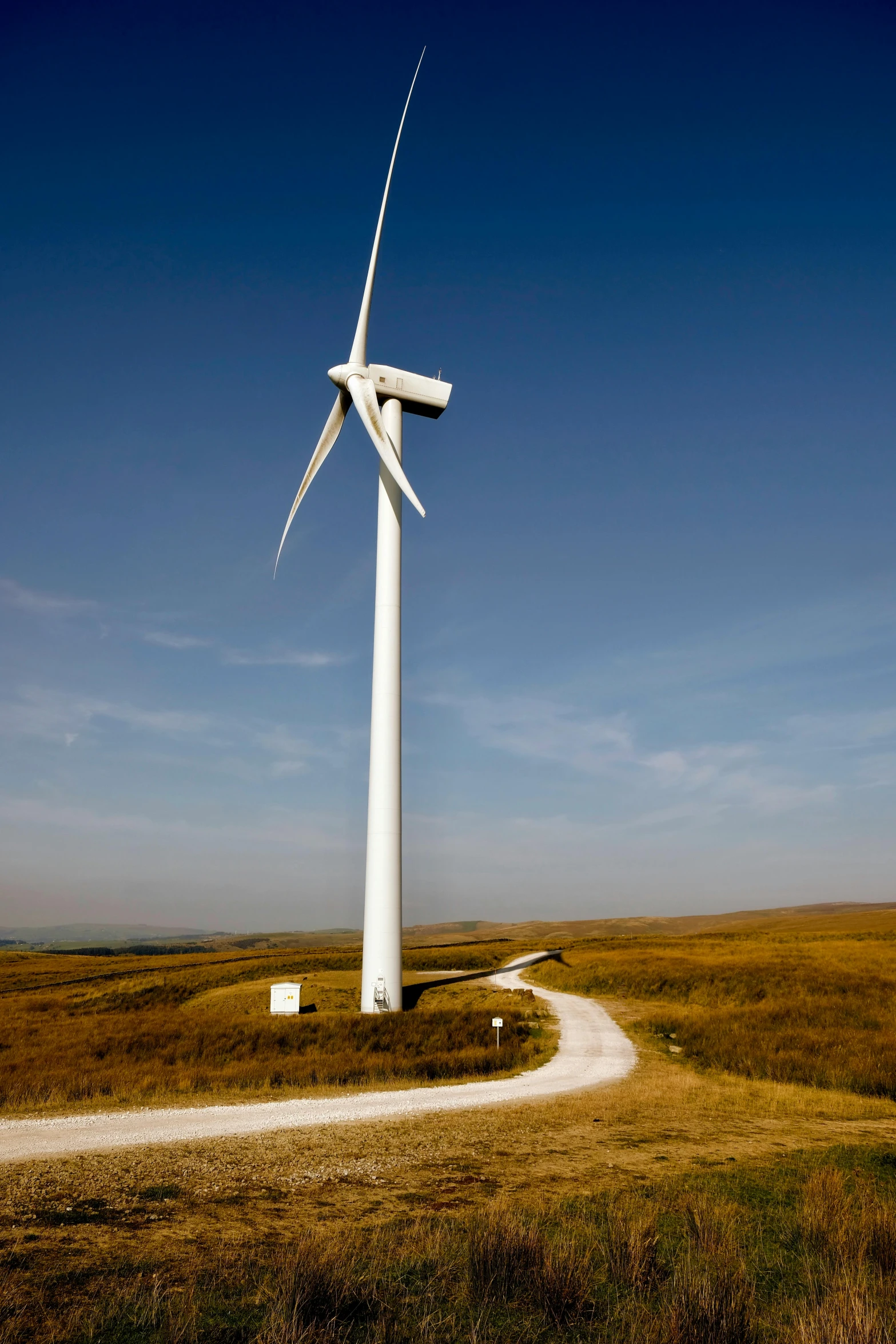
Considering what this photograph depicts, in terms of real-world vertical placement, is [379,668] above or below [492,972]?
above

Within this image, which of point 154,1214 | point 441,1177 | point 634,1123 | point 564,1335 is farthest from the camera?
point 634,1123

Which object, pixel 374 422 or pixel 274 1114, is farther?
pixel 374 422

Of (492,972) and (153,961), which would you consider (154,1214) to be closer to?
(492,972)

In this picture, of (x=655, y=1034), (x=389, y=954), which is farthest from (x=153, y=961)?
(x=655, y=1034)

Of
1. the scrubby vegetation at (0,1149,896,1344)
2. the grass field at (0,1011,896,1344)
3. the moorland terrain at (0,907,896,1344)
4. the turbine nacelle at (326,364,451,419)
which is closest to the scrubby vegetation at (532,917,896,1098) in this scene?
the moorland terrain at (0,907,896,1344)

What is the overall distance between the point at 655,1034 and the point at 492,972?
3062 centimetres

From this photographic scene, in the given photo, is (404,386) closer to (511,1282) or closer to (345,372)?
(345,372)

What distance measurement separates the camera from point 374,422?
4003 centimetres

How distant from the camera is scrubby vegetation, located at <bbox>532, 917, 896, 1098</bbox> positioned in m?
24.3

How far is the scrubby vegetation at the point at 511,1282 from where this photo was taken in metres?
7.49

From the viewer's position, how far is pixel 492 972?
61438 millimetres

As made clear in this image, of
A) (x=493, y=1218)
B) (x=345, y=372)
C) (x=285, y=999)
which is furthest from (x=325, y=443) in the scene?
(x=493, y=1218)

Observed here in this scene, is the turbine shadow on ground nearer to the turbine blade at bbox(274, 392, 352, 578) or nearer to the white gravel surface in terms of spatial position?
the white gravel surface

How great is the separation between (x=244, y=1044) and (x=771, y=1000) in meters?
25.2
